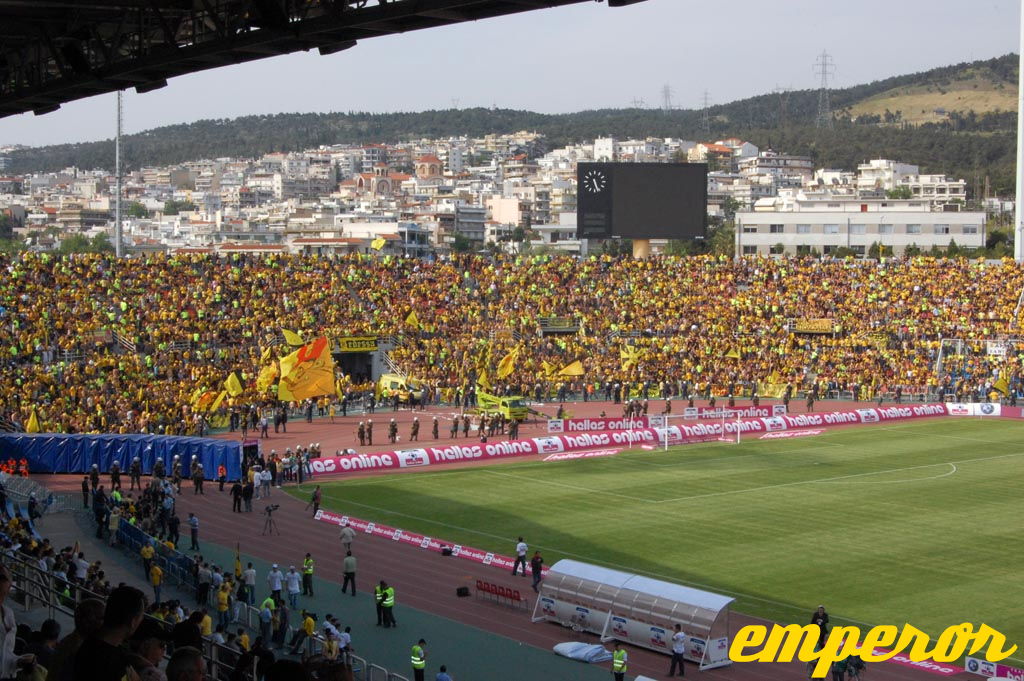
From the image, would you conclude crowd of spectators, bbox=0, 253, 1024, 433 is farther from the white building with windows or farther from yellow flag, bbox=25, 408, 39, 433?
the white building with windows

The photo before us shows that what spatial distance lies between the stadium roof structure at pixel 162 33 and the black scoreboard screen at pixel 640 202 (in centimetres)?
6934

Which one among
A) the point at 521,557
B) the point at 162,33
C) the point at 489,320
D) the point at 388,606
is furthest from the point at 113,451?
the point at 489,320

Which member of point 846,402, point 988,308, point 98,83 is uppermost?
point 98,83

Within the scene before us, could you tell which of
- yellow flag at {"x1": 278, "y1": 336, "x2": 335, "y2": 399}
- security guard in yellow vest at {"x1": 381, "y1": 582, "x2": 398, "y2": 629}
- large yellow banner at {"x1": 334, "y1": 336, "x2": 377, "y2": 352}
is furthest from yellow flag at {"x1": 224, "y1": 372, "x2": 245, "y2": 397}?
security guard in yellow vest at {"x1": 381, "y1": 582, "x2": 398, "y2": 629}

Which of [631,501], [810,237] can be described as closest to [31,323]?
[631,501]

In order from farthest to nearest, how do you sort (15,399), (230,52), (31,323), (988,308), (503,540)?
(988,308) < (31,323) < (15,399) < (503,540) < (230,52)

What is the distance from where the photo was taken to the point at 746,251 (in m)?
141

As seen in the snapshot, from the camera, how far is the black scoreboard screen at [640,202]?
89125mm

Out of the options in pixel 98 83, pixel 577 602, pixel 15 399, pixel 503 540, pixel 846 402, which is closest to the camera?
pixel 98 83

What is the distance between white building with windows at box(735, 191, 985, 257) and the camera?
13275 centimetres

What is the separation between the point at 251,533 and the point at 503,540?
717cm

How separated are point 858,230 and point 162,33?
121m

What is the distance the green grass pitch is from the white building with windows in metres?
79.3

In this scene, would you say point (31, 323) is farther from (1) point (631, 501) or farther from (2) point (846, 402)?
(2) point (846, 402)
